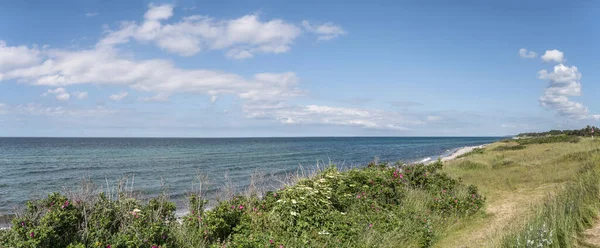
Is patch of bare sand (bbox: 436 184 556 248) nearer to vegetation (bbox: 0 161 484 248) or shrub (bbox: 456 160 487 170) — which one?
vegetation (bbox: 0 161 484 248)

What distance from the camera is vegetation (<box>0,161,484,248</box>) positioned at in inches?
240

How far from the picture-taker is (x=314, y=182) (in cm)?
969

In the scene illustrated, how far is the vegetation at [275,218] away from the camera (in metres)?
6.09

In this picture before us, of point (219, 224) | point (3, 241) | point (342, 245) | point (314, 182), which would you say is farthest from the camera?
point (314, 182)

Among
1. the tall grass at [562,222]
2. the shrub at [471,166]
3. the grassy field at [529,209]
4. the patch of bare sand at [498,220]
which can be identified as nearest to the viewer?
the tall grass at [562,222]

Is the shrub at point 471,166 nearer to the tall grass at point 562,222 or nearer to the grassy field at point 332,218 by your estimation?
the grassy field at point 332,218

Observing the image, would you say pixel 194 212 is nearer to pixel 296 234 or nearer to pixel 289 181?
pixel 296 234

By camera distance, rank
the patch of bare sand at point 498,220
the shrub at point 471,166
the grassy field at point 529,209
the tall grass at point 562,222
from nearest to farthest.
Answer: the tall grass at point 562,222 → the grassy field at point 529,209 → the patch of bare sand at point 498,220 → the shrub at point 471,166

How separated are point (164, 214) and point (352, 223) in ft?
13.5

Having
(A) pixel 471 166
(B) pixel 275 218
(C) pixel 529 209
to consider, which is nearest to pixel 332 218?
(B) pixel 275 218

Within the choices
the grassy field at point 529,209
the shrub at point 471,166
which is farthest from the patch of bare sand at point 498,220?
the shrub at point 471,166

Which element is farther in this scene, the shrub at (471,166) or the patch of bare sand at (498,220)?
the shrub at (471,166)

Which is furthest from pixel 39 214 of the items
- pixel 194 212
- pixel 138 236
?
pixel 194 212

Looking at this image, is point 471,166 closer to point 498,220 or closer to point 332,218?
point 498,220
